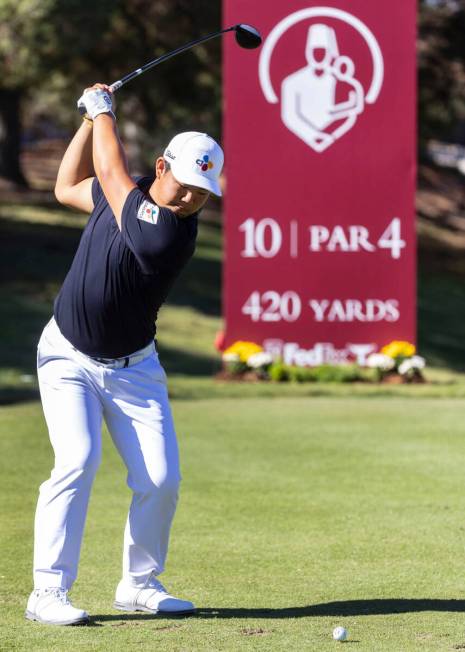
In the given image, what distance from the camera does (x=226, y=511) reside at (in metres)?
8.83

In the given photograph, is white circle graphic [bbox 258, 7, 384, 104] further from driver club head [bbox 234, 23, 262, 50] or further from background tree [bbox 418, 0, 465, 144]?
background tree [bbox 418, 0, 465, 144]

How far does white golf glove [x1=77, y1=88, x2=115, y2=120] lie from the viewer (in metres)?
5.95

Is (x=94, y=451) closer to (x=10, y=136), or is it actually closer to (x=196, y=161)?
(x=196, y=161)

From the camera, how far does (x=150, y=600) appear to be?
606cm

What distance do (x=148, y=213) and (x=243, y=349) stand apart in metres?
12.1

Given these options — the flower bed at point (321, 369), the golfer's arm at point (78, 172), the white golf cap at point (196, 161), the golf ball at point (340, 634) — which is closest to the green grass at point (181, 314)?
the flower bed at point (321, 369)

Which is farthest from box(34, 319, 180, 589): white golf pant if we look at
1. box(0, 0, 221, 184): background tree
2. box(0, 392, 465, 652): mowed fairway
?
box(0, 0, 221, 184): background tree

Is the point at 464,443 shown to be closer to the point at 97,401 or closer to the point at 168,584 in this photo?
the point at 168,584

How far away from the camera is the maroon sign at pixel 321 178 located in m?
17.5

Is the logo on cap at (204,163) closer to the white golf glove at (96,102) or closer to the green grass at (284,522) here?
the white golf glove at (96,102)

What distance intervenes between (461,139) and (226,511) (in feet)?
238

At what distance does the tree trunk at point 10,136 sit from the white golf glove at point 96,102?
31.3 metres

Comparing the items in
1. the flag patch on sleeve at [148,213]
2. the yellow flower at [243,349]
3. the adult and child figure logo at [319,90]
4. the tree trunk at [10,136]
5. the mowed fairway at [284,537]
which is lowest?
the mowed fairway at [284,537]

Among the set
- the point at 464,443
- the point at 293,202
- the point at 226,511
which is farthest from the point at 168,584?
the point at 293,202
